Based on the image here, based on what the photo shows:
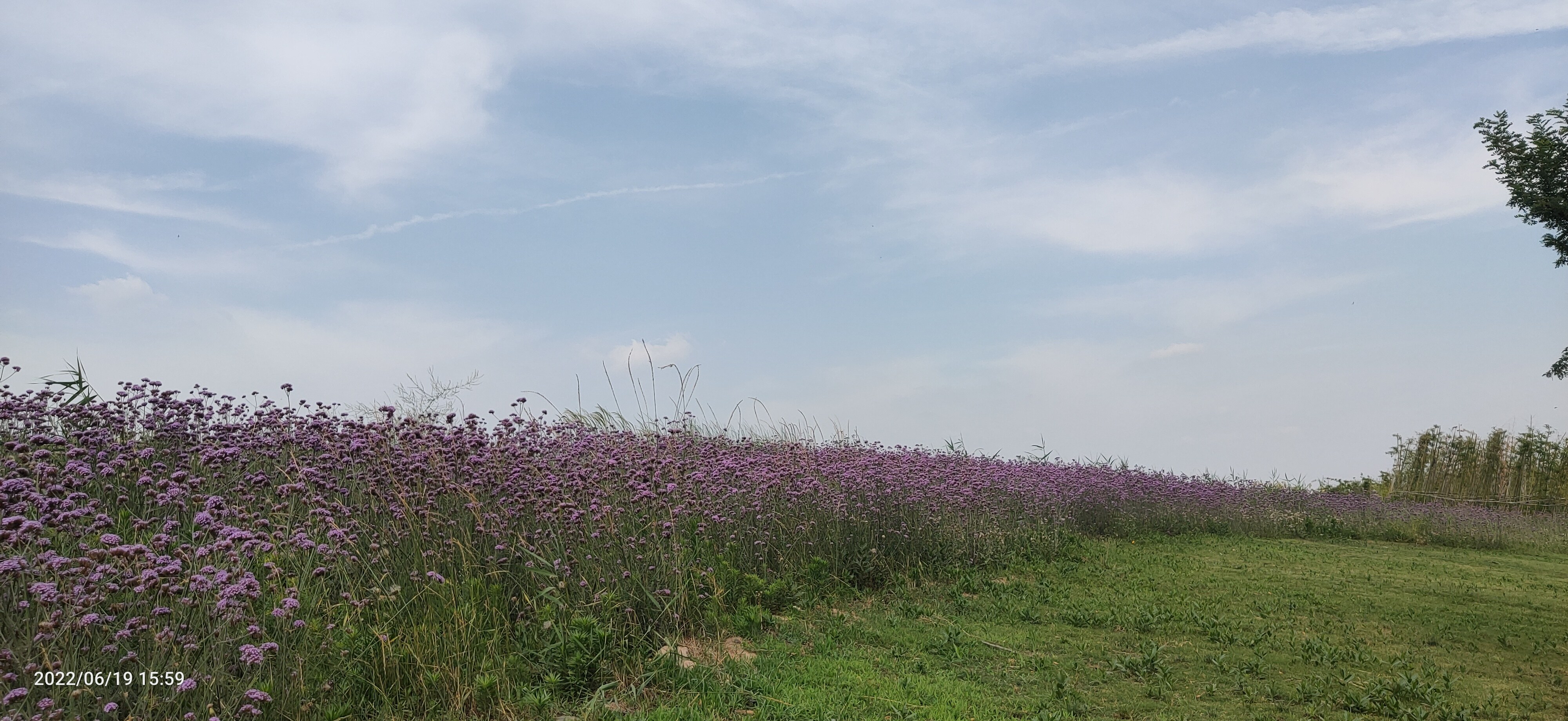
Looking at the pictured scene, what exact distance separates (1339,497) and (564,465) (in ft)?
60.4

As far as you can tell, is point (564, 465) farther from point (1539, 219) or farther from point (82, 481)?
point (1539, 219)

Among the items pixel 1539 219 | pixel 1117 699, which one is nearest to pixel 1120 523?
pixel 1539 219

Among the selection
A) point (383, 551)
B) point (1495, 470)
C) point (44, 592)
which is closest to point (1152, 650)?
point (383, 551)

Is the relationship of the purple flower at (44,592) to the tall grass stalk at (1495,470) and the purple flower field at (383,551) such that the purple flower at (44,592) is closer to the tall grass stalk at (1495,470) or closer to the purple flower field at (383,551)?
the purple flower field at (383,551)

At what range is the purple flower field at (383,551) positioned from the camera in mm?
3691

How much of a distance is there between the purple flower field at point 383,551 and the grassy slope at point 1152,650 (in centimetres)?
59

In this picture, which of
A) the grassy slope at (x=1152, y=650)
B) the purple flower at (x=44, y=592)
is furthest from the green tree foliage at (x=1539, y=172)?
the purple flower at (x=44, y=592)

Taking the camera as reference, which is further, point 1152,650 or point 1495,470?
point 1495,470

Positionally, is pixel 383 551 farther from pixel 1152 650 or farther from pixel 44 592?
pixel 1152 650

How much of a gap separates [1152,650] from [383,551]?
5095 mm

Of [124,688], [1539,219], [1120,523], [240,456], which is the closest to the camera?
[124,688]

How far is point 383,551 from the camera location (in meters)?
5.12

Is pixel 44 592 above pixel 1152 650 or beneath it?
above

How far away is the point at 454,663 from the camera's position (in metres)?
4.73
